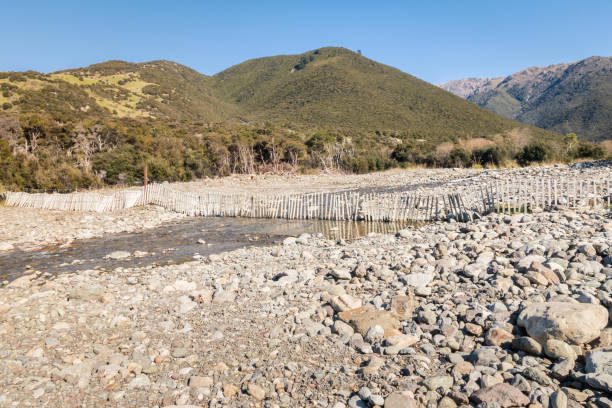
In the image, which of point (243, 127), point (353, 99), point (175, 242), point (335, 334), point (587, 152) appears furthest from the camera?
point (353, 99)

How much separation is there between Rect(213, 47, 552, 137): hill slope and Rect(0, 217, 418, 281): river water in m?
48.4

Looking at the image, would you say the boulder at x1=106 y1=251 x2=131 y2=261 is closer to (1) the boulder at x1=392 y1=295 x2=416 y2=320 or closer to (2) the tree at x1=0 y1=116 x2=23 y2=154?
(1) the boulder at x1=392 y1=295 x2=416 y2=320

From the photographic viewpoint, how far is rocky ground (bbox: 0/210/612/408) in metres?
2.83

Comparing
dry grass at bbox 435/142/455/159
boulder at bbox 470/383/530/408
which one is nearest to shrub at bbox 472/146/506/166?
dry grass at bbox 435/142/455/159

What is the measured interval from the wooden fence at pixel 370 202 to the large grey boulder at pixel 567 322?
8.35 metres

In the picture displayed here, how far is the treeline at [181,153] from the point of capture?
2558cm

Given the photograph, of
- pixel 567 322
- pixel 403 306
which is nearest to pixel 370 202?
pixel 403 306

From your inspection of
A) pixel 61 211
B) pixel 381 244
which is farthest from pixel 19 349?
pixel 61 211

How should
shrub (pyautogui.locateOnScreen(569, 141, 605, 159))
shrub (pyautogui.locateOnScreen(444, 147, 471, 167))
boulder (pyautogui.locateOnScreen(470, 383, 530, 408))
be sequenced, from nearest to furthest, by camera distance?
boulder (pyautogui.locateOnScreen(470, 383, 530, 408))
shrub (pyautogui.locateOnScreen(569, 141, 605, 159))
shrub (pyautogui.locateOnScreen(444, 147, 471, 167))

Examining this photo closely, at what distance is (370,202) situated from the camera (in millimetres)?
13688

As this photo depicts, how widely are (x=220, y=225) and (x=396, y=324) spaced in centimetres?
1086

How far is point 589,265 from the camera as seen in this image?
475 centimetres

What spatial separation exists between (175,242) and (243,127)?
42.0m

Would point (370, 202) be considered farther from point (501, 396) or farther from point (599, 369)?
point (501, 396)
